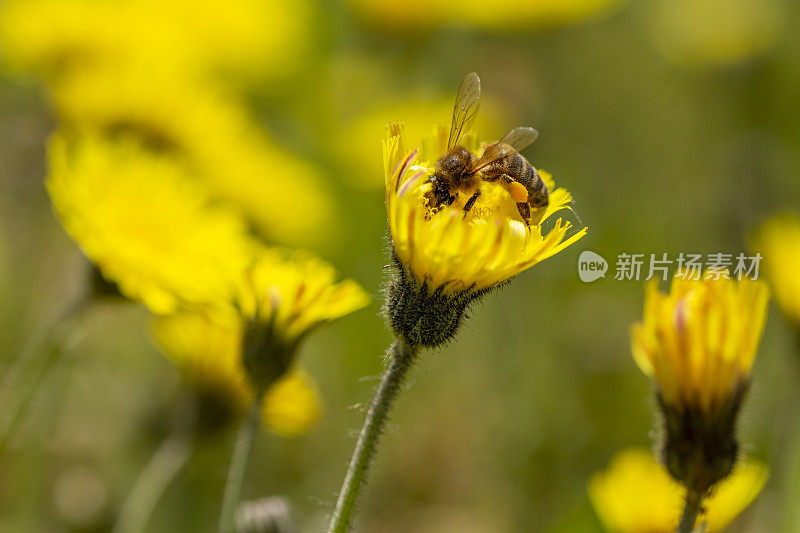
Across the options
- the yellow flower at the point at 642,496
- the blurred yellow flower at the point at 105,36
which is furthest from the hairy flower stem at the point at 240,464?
the blurred yellow flower at the point at 105,36

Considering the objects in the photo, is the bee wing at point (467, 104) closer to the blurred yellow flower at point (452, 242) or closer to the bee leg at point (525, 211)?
the bee leg at point (525, 211)

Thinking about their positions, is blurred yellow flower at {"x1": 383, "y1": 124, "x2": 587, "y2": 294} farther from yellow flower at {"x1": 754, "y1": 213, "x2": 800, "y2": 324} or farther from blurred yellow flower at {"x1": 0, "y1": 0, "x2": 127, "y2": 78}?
blurred yellow flower at {"x1": 0, "y1": 0, "x2": 127, "y2": 78}

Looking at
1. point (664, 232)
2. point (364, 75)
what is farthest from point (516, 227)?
point (364, 75)

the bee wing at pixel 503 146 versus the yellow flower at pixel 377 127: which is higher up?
the yellow flower at pixel 377 127

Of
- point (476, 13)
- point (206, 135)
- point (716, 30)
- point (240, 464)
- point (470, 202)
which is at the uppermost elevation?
point (716, 30)

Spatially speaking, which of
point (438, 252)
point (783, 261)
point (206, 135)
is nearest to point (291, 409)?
point (438, 252)

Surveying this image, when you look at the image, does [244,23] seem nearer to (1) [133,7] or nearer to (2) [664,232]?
(1) [133,7]

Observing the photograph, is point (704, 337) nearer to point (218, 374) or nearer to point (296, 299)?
point (296, 299)
